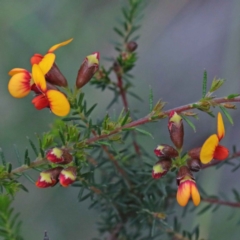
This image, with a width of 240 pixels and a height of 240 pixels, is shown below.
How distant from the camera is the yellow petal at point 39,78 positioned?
844 mm

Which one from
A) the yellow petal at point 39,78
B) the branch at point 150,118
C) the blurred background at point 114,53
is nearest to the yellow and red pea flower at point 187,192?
the branch at point 150,118

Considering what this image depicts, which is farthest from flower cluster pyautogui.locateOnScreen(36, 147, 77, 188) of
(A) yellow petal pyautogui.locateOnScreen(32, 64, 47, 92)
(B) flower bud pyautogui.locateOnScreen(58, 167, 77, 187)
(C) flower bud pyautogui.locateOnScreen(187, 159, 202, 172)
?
(C) flower bud pyautogui.locateOnScreen(187, 159, 202, 172)

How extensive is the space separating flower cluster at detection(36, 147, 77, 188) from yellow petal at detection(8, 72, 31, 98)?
14 centimetres

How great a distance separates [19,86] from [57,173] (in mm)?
202

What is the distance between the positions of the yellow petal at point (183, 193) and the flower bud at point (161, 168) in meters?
0.05

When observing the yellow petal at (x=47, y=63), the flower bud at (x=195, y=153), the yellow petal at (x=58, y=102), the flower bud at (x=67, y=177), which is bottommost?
the flower bud at (x=195, y=153)

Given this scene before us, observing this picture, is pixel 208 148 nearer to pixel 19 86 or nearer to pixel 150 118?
pixel 150 118

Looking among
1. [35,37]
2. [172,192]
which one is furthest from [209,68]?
[172,192]

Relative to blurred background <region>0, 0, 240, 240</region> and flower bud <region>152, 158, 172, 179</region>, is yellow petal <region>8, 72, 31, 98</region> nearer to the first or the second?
flower bud <region>152, 158, 172, 179</region>

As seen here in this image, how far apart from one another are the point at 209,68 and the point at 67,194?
1360 millimetres

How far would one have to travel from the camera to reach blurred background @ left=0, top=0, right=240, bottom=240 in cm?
214

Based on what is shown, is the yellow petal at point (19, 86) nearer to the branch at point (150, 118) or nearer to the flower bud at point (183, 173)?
the branch at point (150, 118)

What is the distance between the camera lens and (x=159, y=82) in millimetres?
2719

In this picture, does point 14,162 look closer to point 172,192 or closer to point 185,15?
point 172,192
